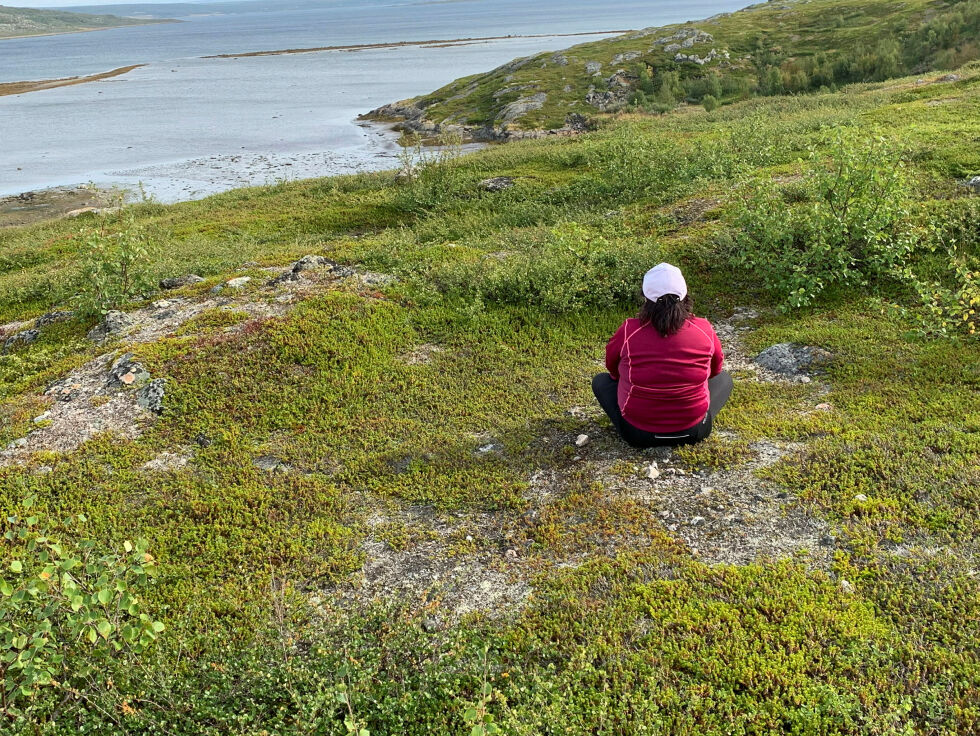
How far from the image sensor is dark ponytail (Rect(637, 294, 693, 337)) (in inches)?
306

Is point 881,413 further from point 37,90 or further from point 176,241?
point 37,90

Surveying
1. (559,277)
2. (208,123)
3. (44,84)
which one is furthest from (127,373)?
(44,84)

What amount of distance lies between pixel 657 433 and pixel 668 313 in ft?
5.82

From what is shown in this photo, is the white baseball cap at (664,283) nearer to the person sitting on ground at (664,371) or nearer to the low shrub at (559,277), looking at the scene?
the person sitting on ground at (664,371)

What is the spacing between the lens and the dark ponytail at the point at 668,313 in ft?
25.5

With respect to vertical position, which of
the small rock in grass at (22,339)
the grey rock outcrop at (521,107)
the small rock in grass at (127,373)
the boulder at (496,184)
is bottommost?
the small rock in grass at (22,339)

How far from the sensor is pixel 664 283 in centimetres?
768

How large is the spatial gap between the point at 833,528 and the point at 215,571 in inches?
270

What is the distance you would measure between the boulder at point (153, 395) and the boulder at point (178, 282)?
6.12m

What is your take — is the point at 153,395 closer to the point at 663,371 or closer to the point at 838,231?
the point at 663,371

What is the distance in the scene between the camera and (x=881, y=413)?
9.22 m

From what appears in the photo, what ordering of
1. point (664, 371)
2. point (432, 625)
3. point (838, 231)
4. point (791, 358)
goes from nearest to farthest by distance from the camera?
point (432, 625) < point (664, 371) < point (791, 358) < point (838, 231)

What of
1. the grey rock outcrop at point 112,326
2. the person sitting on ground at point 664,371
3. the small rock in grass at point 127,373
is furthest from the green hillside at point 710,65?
the person sitting on ground at point 664,371

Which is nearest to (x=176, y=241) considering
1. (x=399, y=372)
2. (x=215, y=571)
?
(x=399, y=372)
